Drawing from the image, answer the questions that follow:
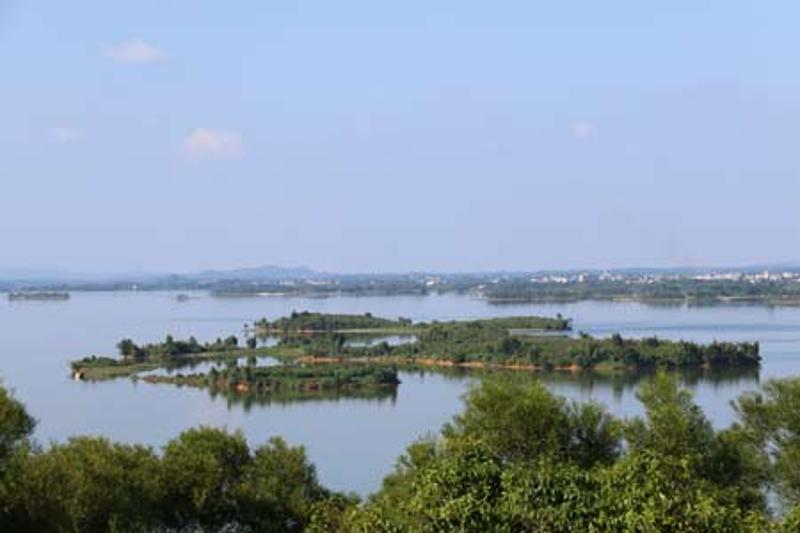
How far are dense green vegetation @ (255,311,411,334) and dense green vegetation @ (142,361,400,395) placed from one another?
57.2 ft

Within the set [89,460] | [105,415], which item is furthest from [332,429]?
[89,460]

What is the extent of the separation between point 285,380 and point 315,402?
299cm

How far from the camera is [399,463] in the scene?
10.2m

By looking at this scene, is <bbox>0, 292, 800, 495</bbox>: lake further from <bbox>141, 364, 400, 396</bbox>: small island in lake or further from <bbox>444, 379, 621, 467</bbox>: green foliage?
<bbox>444, 379, 621, 467</bbox>: green foliage

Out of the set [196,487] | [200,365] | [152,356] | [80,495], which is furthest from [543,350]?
[80,495]

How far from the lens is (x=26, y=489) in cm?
816

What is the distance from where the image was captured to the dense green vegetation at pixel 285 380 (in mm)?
29422

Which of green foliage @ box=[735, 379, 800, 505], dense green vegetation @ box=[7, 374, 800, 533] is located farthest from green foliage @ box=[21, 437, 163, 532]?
green foliage @ box=[735, 379, 800, 505]

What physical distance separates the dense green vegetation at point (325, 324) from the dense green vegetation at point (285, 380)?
57.2 ft

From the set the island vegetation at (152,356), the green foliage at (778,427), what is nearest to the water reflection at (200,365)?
the island vegetation at (152,356)

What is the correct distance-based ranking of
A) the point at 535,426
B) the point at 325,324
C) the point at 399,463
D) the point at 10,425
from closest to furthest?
1. the point at 10,425
2. the point at 535,426
3. the point at 399,463
4. the point at 325,324

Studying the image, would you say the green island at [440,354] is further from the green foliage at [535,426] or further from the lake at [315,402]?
the green foliage at [535,426]

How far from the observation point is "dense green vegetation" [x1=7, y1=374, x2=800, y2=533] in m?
8.12

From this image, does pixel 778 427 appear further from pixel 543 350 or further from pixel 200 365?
pixel 200 365
